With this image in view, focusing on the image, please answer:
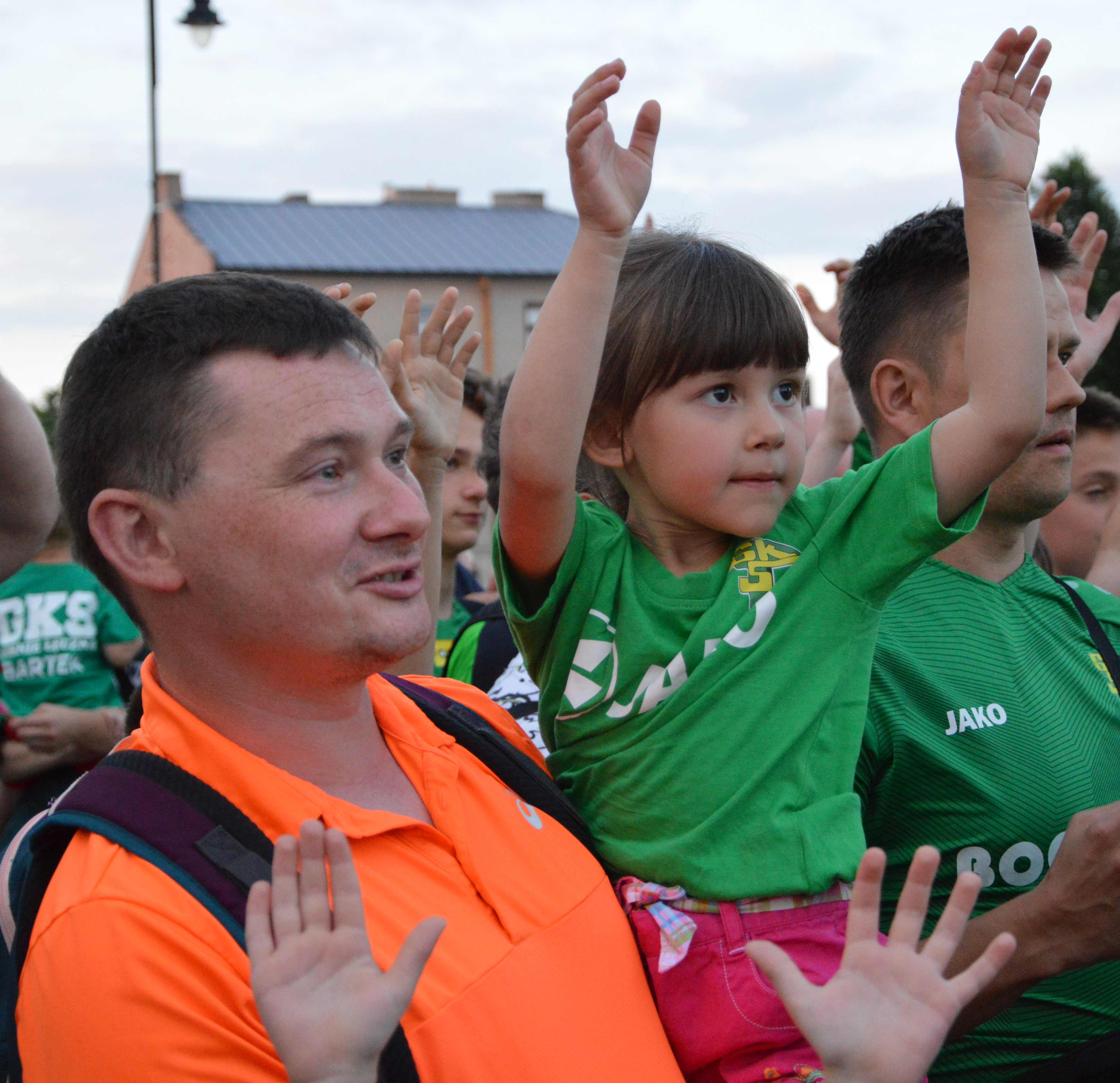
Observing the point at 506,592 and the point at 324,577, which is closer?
the point at 324,577

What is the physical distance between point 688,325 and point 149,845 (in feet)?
3.91

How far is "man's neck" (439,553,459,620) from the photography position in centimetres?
433

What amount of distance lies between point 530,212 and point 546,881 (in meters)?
35.7

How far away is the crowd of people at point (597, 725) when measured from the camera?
146 centimetres

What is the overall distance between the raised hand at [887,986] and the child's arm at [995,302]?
0.70 m

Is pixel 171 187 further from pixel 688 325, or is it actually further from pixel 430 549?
pixel 688 325

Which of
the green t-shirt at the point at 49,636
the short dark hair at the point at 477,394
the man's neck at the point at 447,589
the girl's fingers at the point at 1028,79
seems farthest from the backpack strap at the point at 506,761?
the green t-shirt at the point at 49,636

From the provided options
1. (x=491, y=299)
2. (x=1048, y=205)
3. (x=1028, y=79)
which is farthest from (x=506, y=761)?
(x=491, y=299)

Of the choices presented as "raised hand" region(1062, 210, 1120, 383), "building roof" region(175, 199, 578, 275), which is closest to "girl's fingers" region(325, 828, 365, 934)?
"raised hand" region(1062, 210, 1120, 383)

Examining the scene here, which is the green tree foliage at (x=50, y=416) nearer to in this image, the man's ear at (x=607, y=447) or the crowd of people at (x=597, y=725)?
the crowd of people at (x=597, y=725)

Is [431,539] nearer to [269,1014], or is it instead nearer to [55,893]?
[55,893]

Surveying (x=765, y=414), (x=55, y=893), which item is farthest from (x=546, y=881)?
(x=765, y=414)

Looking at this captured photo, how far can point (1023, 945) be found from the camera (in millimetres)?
2117

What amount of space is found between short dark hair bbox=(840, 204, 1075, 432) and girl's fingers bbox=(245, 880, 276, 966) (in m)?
1.78
